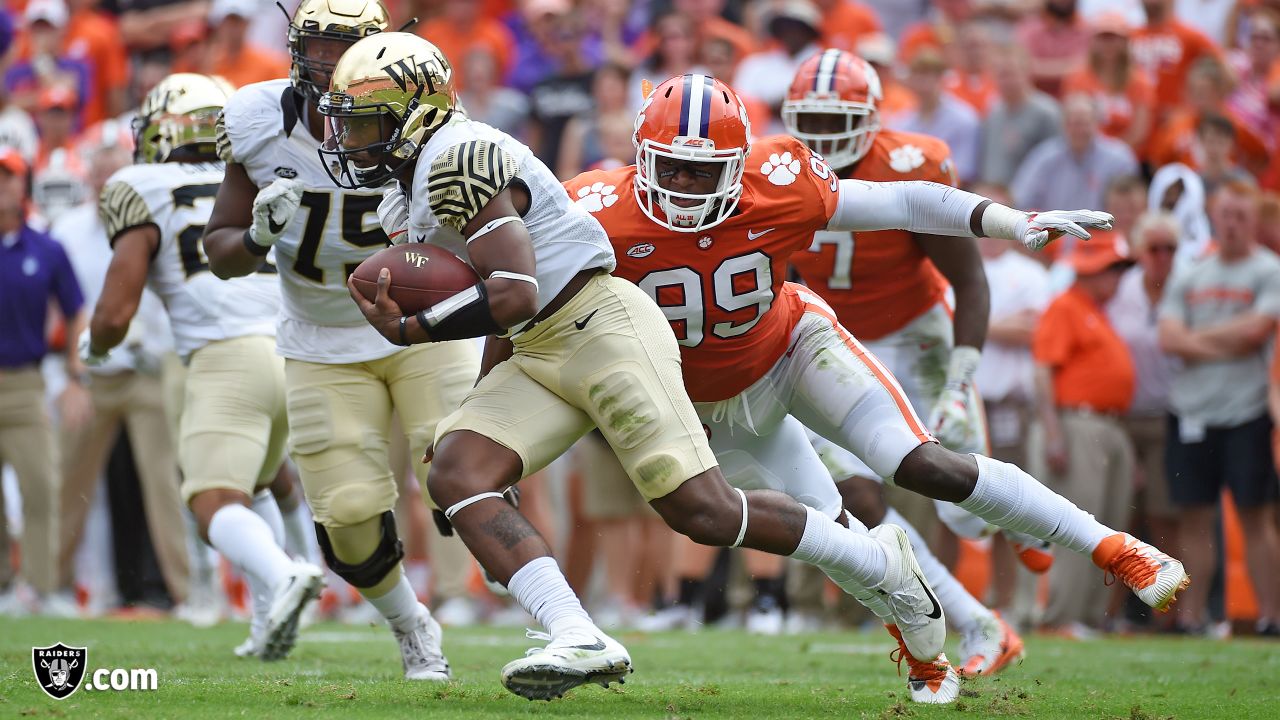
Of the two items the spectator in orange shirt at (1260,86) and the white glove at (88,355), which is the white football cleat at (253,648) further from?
the spectator in orange shirt at (1260,86)

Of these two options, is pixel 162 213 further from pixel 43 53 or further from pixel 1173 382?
pixel 43 53

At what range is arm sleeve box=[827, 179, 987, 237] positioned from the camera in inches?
206

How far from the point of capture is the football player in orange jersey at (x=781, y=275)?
4969 mm

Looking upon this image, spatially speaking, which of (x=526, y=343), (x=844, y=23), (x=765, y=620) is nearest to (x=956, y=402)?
(x=526, y=343)

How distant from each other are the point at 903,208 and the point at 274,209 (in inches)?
Answer: 78.2

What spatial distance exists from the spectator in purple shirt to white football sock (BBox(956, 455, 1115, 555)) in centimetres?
610

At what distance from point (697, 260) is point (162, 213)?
2617 mm

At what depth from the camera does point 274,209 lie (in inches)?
207

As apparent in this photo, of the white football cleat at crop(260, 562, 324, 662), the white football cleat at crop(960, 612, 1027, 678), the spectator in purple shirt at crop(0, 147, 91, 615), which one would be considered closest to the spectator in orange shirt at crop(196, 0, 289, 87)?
the spectator in purple shirt at crop(0, 147, 91, 615)

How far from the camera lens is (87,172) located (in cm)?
1098

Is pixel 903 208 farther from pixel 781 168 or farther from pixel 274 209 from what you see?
pixel 274 209

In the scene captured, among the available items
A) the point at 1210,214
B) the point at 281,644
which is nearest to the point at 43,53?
the point at 281,644

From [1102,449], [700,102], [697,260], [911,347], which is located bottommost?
[1102,449]

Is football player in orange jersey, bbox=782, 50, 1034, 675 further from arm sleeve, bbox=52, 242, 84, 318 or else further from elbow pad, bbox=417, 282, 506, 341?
arm sleeve, bbox=52, 242, 84, 318
